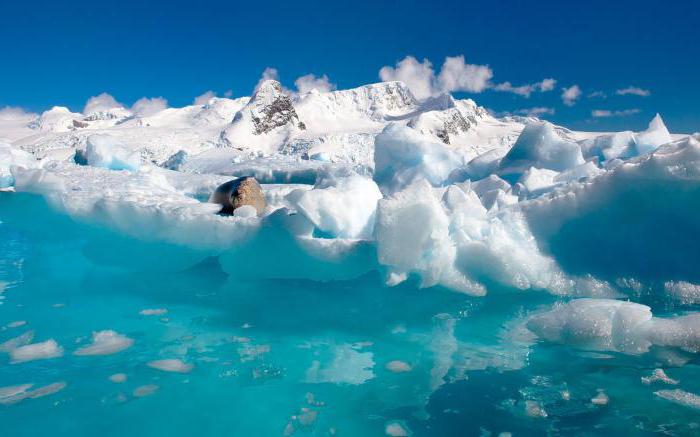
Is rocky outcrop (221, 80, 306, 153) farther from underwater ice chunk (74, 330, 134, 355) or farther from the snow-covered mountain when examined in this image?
underwater ice chunk (74, 330, 134, 355)

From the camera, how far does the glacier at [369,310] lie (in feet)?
8.62

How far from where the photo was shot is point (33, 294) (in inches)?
188

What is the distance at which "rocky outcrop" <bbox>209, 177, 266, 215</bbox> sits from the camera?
7.43 metres

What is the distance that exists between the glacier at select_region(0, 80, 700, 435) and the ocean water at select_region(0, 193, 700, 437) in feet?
0.05

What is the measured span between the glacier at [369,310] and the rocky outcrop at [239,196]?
3.00ft

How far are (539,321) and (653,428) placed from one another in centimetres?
118

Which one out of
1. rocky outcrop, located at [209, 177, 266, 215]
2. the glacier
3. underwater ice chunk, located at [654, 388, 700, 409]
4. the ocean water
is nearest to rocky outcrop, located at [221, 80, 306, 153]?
rocky outcrop, located at [209, 177, 266, 215]

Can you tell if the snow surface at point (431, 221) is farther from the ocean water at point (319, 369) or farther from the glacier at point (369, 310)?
the ocean water at point (319, 369)

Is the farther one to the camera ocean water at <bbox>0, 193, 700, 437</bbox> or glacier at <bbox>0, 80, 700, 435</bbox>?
glacier at <bbox>0, 80, 700, 435</bbox>

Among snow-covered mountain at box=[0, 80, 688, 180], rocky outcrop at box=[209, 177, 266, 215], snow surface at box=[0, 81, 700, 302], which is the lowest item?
snow surface at box=[0, 81, 700, 302]

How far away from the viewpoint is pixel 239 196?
24.4 feet

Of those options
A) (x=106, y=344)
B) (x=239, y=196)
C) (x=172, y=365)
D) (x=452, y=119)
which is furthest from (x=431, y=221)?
(x=452, y=119)

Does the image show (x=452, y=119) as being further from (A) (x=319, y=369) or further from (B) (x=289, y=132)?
(A) (x=319, y=369)

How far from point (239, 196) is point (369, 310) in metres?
3.90
